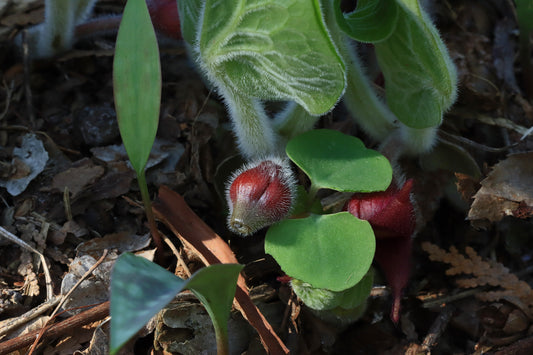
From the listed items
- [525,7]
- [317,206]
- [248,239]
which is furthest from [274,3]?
[525,7]

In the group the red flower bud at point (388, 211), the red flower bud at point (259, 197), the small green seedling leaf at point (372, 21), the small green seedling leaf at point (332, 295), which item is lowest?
the small green seedling leaf at point (332, 295)

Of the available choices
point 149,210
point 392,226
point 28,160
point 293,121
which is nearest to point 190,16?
point 293,121

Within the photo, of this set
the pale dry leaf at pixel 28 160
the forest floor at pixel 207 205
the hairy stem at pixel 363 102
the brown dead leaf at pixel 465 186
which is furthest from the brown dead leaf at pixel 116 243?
the brown dead leaf at pixel 465 186

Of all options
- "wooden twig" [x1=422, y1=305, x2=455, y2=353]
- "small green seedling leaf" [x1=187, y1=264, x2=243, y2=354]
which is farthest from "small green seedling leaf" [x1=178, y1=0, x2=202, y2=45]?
"wooden twig" [x1=422, y1=305, x2=455, y2=353]

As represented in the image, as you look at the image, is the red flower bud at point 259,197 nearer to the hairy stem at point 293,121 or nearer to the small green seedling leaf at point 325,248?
the small green seedling leaf at point 325,248

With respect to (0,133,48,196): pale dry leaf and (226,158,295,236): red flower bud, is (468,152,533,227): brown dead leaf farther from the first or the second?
(0,133,48,196): pale dry leaf

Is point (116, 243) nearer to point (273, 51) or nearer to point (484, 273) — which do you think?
point (273, 51)
